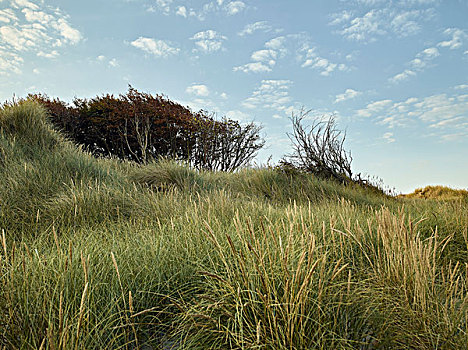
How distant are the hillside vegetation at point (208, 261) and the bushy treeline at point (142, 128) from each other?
392cm

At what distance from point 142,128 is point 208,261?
10.2m

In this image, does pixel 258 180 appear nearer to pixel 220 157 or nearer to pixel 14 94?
pixel 220 157

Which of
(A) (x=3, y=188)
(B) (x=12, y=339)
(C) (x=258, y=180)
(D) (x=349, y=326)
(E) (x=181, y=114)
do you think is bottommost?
(B) (x=12, y=339)

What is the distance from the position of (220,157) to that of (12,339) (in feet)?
37.9

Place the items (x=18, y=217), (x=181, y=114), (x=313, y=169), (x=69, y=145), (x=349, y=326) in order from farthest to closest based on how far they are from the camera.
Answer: (x=181, y=114) < (x=313, y=169) < (x=69, y=145) < (x=18, y=217) < (x=349, y=326)

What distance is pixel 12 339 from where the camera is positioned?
5.12 feet

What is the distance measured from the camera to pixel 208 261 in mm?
2320

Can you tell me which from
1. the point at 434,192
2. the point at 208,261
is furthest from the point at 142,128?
the point at 434,192

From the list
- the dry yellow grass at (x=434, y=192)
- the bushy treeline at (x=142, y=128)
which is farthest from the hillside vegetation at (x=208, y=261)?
the dry yellow grass at (x=434, y=192)

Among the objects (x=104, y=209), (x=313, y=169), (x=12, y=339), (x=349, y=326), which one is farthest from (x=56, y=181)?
(x=313, y=169)

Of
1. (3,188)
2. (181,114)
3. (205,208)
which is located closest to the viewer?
(205,208)

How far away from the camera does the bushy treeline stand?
38.3ft

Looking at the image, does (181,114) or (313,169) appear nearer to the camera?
(313,169)

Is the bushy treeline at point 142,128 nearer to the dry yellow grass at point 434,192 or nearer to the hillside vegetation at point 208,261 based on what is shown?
the hillside vegetation at point 208,261
